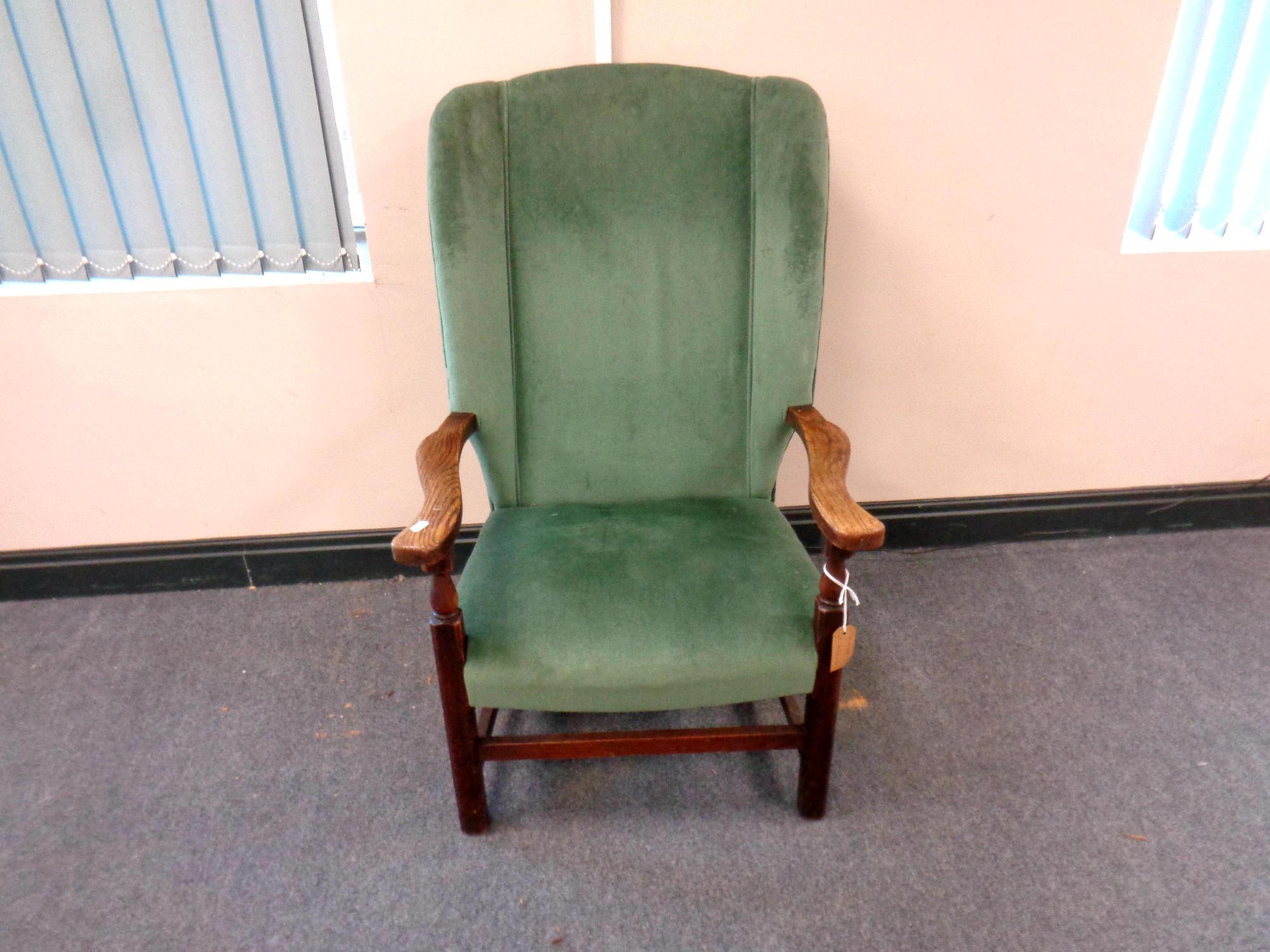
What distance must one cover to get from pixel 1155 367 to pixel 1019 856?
4.01 ft

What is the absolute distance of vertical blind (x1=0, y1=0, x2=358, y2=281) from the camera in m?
1.43

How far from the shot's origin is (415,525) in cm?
107

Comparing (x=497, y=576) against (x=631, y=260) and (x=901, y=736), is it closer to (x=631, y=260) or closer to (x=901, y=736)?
(x=631, y=260)

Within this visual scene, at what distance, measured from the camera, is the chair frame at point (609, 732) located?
109cm

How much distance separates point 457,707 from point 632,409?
1.91 feet

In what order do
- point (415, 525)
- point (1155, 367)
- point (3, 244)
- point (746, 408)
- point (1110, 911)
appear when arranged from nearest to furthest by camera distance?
1. point (415, 525)
2. point (1110, 911)
3. point (746, 408)
4. point (3, 244)
5. point (1155, 367)

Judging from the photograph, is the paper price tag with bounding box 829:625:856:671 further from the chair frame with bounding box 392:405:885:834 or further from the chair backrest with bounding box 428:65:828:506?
the chair backrest with bounding box 428:65:828:506

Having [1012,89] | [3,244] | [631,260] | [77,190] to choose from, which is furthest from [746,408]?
[3,244]

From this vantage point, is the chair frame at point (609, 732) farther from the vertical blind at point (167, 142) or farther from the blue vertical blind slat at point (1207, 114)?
the blue vertical blind slat at point (1207, 114)

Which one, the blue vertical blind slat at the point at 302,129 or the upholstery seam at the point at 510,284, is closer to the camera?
the upholstery seam at the point at 510,284

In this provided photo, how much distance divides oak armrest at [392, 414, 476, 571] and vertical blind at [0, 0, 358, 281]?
57cm

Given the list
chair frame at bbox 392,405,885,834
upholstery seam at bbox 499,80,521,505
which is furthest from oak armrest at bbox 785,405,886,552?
upholstery seam at bbox 499,80,521,505

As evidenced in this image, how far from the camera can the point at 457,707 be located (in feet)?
3.93

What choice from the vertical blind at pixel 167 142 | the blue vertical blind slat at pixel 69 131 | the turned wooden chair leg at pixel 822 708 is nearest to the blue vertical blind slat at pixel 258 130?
the vertical blind at pixel 167 142
